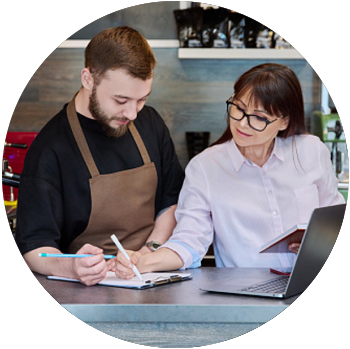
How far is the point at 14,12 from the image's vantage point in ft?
10.9

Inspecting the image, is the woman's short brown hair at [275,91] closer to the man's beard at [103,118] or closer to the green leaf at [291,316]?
the man's beard at [103,118]

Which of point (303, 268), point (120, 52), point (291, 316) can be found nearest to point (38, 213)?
point (120, 52)

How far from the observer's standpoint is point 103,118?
67.7 inches

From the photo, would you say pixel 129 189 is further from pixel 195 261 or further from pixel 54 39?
pixel 54 39

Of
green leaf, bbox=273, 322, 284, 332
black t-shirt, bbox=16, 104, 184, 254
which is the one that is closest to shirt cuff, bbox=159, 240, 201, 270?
black t-shirt, bbox=16, 104, 184, 254

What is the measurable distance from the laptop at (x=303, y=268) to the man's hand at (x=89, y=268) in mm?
270

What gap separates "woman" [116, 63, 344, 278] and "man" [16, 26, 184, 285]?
0.12 m

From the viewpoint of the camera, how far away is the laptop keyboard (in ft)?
5.64

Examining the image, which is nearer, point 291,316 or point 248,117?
point 248,117

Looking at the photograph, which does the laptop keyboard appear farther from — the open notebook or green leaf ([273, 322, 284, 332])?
green leaf ([273, 322, 284, 332])

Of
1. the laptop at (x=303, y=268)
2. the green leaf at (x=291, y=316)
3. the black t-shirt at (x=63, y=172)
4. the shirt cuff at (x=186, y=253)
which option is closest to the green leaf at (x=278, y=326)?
the green leaf at (x=291, y=316)

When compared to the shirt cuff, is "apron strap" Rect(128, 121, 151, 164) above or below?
above

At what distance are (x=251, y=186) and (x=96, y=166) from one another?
0.42 meters

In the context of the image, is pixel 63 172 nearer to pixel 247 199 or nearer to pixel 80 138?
pixel 80 138
